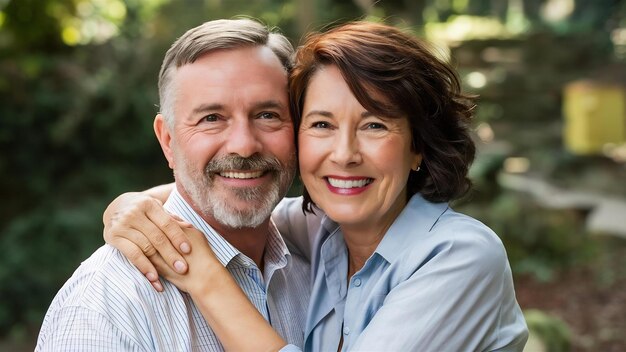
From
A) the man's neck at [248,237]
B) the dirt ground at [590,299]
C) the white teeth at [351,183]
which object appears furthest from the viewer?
the dirt ground at [590,299]

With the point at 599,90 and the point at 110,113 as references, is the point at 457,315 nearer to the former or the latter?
the point at 110,113

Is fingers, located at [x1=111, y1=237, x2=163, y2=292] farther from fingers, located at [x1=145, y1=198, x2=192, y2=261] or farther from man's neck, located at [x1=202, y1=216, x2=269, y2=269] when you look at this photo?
man's neck, located at [x1=202, y1=216, x2=269, y2=269]

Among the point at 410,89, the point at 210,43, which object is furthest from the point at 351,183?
the point at 210,43

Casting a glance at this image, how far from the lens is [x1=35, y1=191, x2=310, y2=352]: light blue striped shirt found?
1.88 meters

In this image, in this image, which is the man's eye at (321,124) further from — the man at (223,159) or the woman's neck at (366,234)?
the woman's neck at (366,234)

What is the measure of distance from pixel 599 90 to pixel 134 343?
9332 millimetres

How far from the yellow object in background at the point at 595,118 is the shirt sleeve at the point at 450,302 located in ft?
27.0

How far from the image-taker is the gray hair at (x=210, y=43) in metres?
2.24

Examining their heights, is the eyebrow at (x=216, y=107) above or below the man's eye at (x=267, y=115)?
above

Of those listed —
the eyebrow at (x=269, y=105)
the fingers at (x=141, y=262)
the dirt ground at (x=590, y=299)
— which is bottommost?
the dirt ground at (x=590, y=299)

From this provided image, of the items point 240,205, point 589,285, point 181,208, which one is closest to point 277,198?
point 240,205

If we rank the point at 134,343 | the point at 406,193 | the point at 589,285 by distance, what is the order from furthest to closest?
the point at 589,285 < the point at 406,193 < the point at 134,343

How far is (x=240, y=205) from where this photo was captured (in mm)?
2266

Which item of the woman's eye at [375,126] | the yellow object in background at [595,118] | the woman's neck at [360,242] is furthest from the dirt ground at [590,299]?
the woman's eye at [375,126]
